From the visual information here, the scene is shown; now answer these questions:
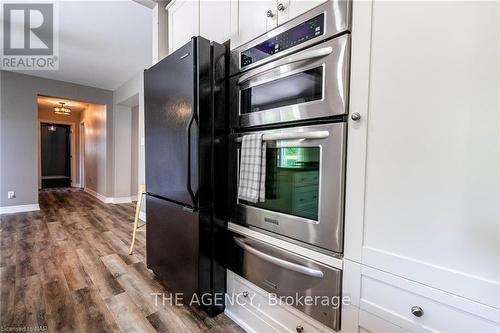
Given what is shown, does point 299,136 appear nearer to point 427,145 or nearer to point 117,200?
point 427,145

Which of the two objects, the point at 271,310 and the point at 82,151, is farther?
the point at 82,151

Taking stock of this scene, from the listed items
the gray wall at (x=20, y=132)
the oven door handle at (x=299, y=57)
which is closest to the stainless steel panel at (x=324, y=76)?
the oven door handle at (x=299, y=57)

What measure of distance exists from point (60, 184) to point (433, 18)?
395 inches

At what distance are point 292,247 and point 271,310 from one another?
465mm

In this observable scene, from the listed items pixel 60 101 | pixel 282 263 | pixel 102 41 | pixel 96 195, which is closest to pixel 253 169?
pixel 282 263

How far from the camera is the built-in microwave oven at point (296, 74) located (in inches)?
37.1

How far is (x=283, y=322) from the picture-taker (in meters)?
1.24

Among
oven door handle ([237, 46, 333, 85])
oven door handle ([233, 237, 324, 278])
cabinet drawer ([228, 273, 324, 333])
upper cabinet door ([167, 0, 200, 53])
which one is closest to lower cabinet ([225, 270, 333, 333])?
cabinet drawer ([228, 273, 324, 333])

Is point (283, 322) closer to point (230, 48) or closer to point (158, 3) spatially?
point (230, 48)

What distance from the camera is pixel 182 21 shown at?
1.93 m

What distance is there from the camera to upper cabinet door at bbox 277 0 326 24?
1.05 m

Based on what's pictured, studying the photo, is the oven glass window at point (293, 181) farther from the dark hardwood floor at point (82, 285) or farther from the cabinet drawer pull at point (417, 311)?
the dark hardwood floor at point (82, 285)

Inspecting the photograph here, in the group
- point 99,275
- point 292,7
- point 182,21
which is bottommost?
point 99,275

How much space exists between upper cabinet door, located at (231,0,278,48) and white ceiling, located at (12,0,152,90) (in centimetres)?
175
